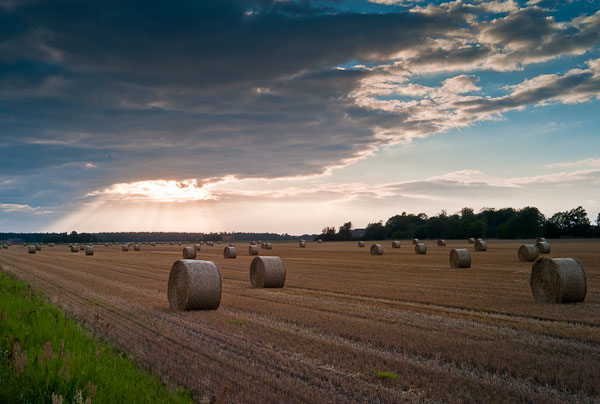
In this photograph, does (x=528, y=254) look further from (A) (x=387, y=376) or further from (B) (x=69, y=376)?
(B) (x=69, y=376)

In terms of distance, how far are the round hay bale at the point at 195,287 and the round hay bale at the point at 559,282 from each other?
1008cm

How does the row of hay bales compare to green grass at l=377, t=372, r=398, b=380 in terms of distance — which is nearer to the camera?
green grass at l=377, t=372, r=398, b=380

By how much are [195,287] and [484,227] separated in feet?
379

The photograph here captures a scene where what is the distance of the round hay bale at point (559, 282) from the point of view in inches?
601

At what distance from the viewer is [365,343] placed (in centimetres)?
979

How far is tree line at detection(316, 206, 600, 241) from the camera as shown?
101562mm

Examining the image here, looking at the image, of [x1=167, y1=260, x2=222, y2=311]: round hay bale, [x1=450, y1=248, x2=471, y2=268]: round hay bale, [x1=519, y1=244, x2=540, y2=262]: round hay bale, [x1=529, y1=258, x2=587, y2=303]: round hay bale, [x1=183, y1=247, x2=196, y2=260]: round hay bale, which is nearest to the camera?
[x1=167, y1=260, x2=222, y2=311]: round hay bale

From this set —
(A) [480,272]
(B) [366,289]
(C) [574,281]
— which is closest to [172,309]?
(B) [366,289]

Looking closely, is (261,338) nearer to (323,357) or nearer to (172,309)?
(323,357)

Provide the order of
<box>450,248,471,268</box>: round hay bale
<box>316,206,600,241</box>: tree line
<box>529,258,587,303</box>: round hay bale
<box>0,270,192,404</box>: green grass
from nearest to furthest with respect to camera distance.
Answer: <box>0,270,192,404</box>: green grass
<box>529,258,587,303</box>: round hay bale
<box>450,248,471,268</box>: round hay bale
<box>316,206,600,241</box>: tree line

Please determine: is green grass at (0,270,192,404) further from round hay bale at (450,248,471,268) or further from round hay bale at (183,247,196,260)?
round hay bale at (183,247,196,260)

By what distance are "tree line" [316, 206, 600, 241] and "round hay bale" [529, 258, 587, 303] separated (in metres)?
91.4

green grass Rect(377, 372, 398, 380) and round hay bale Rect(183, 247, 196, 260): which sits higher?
round hay bale Rect(183, 247, 196, 260)

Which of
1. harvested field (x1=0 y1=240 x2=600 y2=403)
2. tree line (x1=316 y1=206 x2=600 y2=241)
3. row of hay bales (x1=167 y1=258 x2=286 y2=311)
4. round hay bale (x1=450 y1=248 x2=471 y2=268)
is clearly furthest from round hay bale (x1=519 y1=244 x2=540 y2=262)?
tree line (x1=316 y1=206 x2=600 y2=241)
